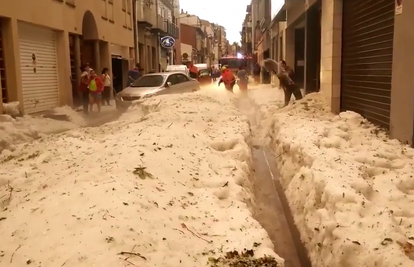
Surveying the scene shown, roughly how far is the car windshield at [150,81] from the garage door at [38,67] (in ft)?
9.98

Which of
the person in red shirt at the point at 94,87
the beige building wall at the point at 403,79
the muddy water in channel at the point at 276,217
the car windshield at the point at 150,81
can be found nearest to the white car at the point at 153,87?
the car windshield at the point at 150,81

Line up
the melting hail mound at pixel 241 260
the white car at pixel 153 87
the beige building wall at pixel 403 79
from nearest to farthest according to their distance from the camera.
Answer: the melting hail mound at pixel 241 260 < the beige building wall at pixel 403 79 < the white car at pixel 153 87

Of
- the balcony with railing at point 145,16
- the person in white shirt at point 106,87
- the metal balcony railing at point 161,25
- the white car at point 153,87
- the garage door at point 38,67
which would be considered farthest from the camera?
the metal balcony railing at point 161,25

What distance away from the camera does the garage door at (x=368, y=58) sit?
8031 millimetres

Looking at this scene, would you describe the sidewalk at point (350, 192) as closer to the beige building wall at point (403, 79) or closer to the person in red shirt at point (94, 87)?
the beige building wall at point (403, 79)

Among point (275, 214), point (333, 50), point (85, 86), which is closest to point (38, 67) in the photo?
point (85, 86)

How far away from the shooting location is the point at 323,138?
730 cm

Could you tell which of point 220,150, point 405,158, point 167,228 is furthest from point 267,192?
point 167,228

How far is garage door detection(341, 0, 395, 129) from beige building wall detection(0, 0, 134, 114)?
933 cm

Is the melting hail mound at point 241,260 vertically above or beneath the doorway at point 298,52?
beneath

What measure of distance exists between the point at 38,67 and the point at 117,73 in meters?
11.7

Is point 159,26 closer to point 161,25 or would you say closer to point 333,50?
point 161,25

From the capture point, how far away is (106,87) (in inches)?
734

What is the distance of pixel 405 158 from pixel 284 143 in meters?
2.37
